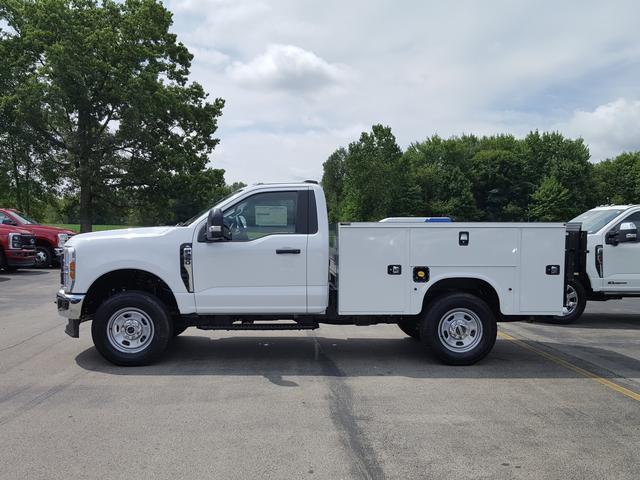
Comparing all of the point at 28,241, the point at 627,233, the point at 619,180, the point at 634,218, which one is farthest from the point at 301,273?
the point at 619,180

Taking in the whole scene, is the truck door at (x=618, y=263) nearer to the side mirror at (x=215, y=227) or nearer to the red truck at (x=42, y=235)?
→ the side mirror at (x=215, y=227)

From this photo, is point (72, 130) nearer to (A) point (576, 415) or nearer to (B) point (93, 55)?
(B) point (93, 55)

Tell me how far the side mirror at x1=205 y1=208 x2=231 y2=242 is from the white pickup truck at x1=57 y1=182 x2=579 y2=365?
0.03 metres

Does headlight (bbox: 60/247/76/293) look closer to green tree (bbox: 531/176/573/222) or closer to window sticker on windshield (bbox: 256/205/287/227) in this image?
window sticker on windshield (bbox: 256/205/287/227)

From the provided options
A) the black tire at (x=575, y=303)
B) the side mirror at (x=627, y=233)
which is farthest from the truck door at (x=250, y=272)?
the side mirror at (x=627, y=233)

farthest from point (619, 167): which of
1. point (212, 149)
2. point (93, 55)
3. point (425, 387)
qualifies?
point (425, 387)

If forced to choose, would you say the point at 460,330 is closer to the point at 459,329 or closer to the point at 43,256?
the point at 459,329

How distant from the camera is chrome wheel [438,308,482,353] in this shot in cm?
672

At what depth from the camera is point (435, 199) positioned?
80.9 meters

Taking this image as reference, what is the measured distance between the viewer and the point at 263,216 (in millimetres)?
6684

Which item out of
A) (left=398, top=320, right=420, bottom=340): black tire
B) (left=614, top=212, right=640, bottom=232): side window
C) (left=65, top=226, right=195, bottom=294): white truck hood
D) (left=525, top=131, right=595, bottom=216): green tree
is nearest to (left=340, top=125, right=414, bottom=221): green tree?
(left=525, top=131, right=595, bottom=216): green tree

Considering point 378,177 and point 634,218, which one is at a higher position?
point 378,177

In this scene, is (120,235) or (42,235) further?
(42,235)

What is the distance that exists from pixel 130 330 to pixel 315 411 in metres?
2.75
